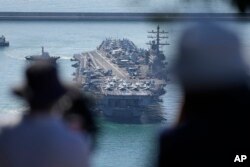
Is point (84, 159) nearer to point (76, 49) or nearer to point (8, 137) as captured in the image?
point (8, 137)

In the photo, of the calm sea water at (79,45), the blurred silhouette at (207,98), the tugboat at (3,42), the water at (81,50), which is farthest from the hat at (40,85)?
the tugboat at (3,42)

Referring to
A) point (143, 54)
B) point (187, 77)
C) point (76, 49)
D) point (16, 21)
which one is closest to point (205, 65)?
point (187, 77)

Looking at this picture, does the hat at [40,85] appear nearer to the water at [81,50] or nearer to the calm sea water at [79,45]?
the calm sea water at [79,45]

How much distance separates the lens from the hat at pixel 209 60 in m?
Result: 0.72

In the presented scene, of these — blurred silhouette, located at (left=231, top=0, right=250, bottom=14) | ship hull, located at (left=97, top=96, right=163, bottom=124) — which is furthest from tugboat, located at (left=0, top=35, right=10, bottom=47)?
blurred silhouette, located at (left=231, top=0, right=250, bottom=14)

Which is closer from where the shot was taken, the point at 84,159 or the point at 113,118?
the point at 84,159

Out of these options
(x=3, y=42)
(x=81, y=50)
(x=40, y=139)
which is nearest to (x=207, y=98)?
(x=40, y=139)

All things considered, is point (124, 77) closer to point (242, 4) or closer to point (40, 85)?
point (242, 4)

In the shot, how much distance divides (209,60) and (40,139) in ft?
0.58

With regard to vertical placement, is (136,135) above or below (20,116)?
below

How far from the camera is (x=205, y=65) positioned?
2.36 ft

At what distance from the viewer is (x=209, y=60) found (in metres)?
0.72

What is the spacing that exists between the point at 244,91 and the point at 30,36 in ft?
37.0

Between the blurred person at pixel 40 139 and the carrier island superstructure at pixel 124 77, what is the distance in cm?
455
